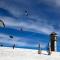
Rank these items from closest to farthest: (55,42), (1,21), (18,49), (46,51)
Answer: (1,21) → (18,49) → (46,51) → (55,42)

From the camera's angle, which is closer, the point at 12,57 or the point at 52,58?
the point at 12,57

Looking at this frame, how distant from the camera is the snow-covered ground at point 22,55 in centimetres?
1803

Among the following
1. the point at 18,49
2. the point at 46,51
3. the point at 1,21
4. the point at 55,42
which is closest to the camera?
the point at 1,21

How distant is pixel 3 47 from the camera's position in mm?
18797

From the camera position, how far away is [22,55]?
18.6 meters

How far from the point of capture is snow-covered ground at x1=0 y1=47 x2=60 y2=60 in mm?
18031

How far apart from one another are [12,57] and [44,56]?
3.19 m

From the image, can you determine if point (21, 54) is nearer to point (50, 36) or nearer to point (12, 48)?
point (12, 48)

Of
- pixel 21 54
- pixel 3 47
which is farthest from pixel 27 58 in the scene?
pixel 3 47

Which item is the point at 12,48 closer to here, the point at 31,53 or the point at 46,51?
the point at 31,53

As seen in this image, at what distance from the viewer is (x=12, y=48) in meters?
18.8

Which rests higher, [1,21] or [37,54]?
[1,21]

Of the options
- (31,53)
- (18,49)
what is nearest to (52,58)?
(31,53)

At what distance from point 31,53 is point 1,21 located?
4.21 m
